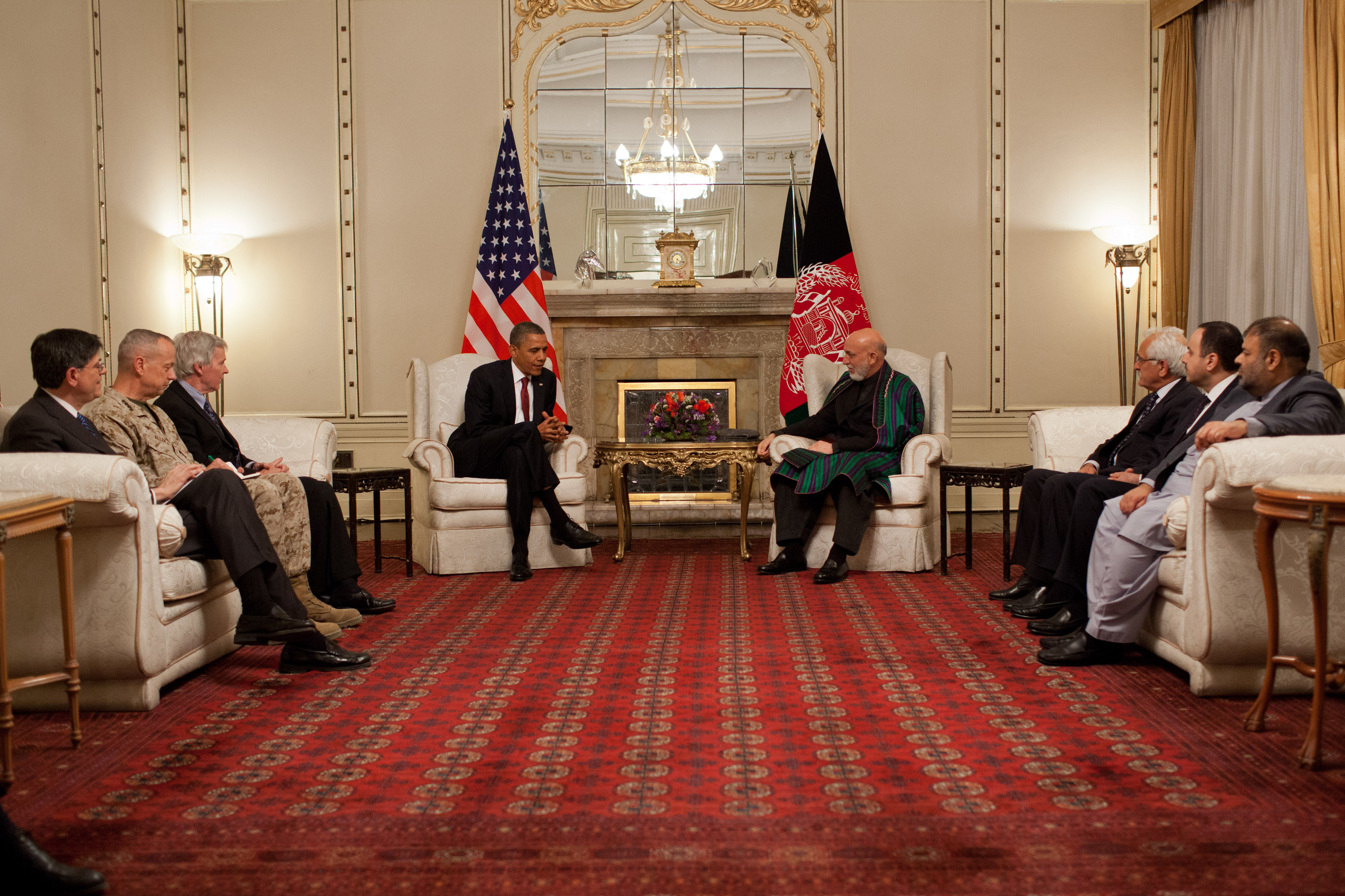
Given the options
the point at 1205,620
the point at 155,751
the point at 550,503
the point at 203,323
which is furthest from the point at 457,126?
the point at 1205,620

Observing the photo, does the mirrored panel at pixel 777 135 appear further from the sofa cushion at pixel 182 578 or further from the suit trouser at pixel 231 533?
the sofa cushion at pixel 182 578

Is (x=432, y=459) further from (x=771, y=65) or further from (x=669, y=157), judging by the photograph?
(x=771, y=65)

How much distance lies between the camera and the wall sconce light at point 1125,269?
22.1ft

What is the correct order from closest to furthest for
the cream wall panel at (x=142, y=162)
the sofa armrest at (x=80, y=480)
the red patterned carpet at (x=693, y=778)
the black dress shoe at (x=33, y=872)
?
1. the black dress shoe at (x=33, y=872)
2. the red patterned carpet at (x=693, y=778)
3. the sofa armrest at (x=80, y=480)
4. the cream wall panel at (x=142, y=162)

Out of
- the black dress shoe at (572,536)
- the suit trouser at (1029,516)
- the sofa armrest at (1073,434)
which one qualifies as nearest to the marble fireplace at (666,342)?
the black dress shoe at (572,536)

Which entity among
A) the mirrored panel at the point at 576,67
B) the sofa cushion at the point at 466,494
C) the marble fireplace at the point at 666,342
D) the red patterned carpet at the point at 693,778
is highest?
the mirrored panel at the point at 576,67

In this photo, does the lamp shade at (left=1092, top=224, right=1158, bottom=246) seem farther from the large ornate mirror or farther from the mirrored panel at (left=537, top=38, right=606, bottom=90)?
the mirrored panel at (left=537, top=38, right=606, bottom=90)

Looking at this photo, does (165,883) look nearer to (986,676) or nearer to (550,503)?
(986,676)

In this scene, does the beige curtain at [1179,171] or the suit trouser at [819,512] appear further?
the beige curtain at [1179,171]

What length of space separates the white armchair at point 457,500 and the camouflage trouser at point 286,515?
4.66ft

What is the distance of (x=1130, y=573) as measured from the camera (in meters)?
3.31

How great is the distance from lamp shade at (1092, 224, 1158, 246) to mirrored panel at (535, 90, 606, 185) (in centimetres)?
340

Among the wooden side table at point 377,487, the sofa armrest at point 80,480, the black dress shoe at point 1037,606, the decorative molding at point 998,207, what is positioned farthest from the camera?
the decorative molding at point 998,207

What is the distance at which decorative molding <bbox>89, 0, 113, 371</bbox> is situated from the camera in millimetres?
5922
